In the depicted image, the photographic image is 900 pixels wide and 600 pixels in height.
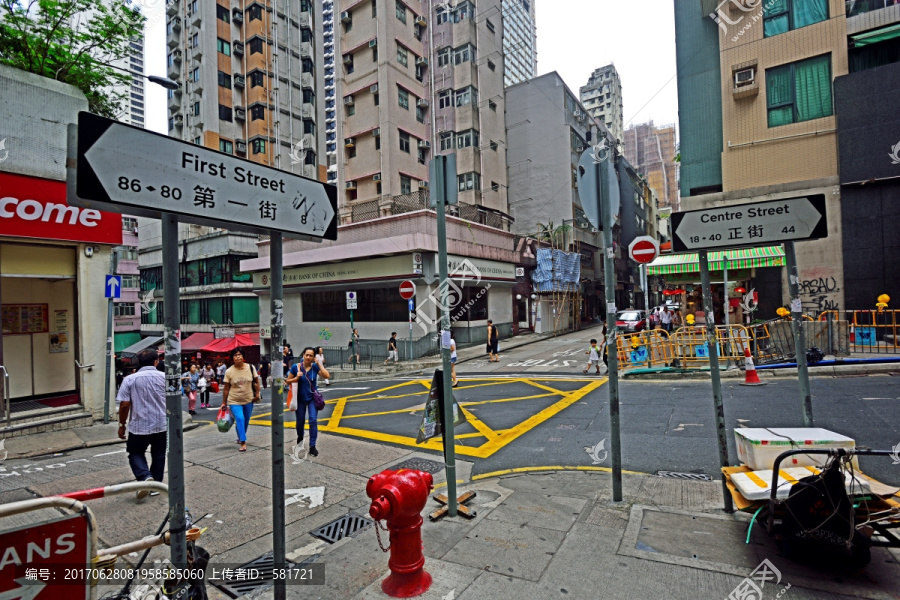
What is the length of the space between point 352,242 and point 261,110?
76.0 feet

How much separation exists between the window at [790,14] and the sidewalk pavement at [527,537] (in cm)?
2074

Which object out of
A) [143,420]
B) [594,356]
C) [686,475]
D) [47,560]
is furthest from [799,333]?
[594,356]

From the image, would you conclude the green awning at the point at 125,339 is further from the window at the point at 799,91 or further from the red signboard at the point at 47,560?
the window at the point at 799,91

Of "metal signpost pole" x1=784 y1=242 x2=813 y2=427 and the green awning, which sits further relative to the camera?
the green awning

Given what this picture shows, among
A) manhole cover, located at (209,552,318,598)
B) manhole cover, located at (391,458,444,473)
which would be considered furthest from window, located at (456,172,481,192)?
manhole cover, located at (209,552,318,598)

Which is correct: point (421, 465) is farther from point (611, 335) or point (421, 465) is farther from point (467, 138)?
point (467, 138)

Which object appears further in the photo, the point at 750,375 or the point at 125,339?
the point at 125,339

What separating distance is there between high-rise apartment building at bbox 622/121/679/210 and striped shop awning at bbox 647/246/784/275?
59.8 meters

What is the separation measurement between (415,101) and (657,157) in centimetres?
5528

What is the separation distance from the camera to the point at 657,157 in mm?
73812

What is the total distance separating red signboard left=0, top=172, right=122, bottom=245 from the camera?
8.80 m

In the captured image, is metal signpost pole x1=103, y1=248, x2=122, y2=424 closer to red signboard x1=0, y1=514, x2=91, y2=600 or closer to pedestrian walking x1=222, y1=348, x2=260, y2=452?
pedestrian walking x1=222, y1=348, x2=260, y2=452

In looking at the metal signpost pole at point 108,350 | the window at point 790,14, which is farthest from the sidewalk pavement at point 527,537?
the window at point 790,14

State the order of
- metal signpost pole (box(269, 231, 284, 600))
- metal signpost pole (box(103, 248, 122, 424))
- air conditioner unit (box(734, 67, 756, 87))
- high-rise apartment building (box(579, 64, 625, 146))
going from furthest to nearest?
high-rise apartment building (box(579, 64, 625, 146))
air conditioner unit (box(734, 67, 756, 87))
metal signpost pole (box(103, 248, 122, 424))
metal signpost pole (box(269, 231, 284, 600))
